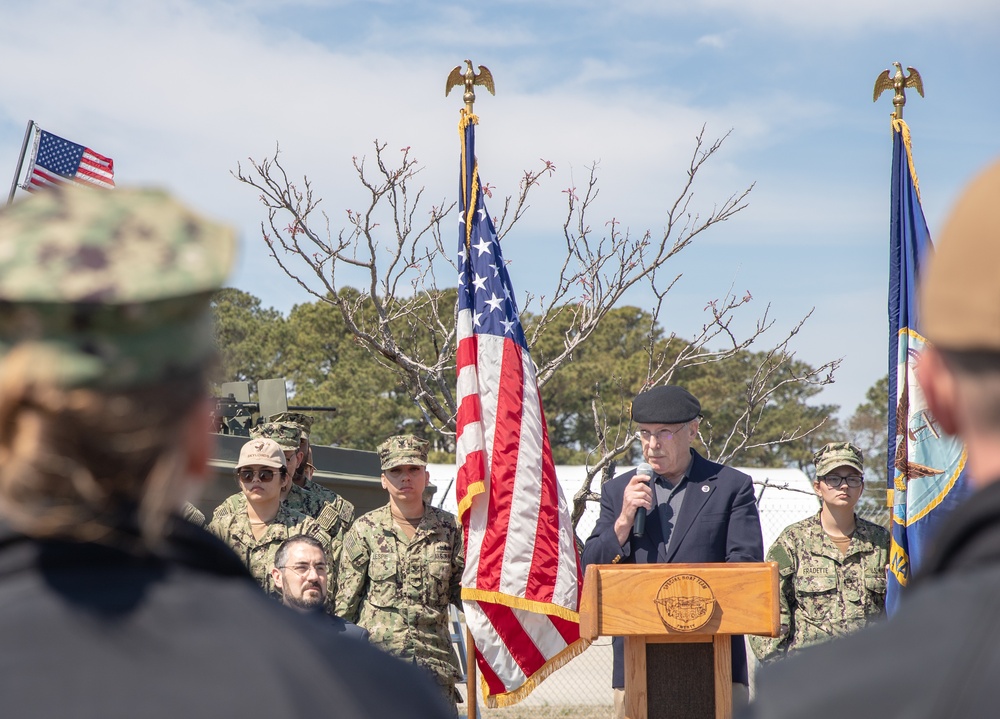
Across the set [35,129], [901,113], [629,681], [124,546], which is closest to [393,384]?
[35,129]

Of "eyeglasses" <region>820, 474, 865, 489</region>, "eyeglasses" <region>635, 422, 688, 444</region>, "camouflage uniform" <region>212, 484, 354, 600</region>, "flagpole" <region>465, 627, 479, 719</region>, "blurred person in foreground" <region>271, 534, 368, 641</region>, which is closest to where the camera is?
"blurred person in foreground" <region>271, 534, 368, 641</region>

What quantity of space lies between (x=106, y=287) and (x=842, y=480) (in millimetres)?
5832

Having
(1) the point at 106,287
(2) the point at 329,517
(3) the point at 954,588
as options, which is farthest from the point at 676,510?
(1) the point at 106,287

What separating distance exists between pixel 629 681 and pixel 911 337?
320 cm

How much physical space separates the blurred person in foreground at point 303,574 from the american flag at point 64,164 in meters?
7.27

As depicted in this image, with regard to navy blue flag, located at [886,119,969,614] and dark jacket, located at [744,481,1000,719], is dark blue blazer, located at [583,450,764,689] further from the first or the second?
dark jacket, located at [744,481,1000,719]

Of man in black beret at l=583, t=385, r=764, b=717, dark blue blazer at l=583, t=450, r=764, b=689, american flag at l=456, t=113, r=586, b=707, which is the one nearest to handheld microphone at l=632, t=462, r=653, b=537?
man in black beret at l=583, t=385, r=764, b=717

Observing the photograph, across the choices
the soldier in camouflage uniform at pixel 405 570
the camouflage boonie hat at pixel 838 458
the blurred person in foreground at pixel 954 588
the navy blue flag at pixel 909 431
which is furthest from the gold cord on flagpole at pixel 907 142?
the blurred person in foreground at pixel 954 588

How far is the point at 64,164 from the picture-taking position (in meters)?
12.0

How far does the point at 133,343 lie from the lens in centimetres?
126

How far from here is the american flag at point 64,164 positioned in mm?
11609

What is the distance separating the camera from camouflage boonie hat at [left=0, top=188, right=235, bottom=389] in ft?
4.04

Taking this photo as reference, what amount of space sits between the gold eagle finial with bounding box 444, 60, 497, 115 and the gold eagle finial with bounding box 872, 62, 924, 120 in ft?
8.24

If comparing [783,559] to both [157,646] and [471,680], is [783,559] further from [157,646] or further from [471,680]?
[157,646]
